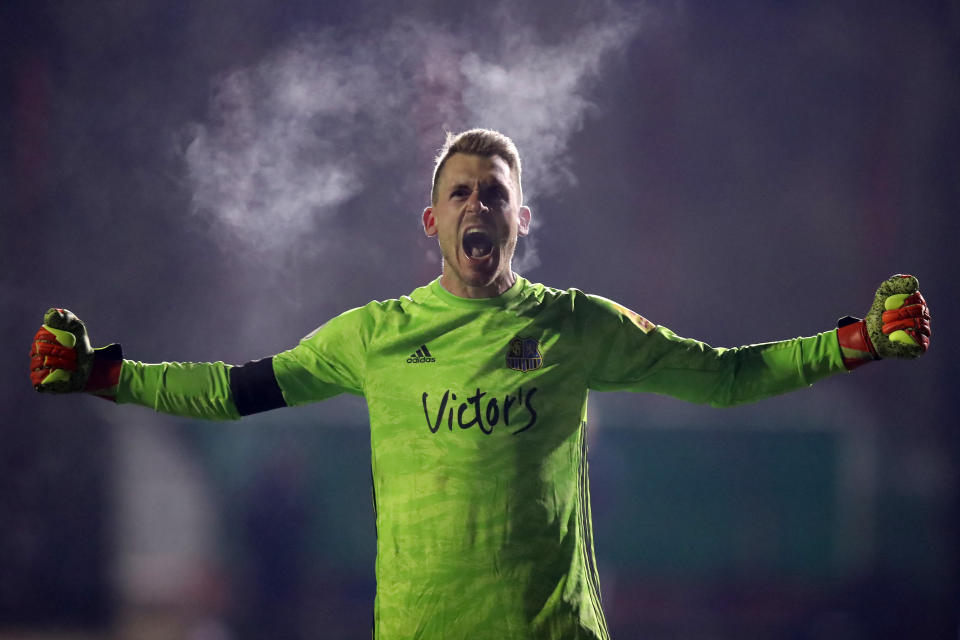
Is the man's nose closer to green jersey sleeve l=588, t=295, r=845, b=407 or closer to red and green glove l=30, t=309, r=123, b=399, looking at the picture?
green jersey sleeve l=588, t=295, r=845, b=407

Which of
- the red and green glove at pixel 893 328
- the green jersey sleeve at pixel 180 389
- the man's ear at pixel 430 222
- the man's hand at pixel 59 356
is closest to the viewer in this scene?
the red and green glove at pixel 893 328

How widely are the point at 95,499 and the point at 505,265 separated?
306 centimetres

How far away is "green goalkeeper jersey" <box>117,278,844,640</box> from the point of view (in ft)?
6.34

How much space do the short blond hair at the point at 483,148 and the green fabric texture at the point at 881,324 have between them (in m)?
0.91

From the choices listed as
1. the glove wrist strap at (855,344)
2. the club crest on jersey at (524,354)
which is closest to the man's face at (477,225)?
the club crest on jersey at (524,354)

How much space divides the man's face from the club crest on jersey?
17 cm

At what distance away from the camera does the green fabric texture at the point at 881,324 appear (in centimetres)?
190

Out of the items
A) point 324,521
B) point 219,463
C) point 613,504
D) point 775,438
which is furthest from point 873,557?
point 219,463

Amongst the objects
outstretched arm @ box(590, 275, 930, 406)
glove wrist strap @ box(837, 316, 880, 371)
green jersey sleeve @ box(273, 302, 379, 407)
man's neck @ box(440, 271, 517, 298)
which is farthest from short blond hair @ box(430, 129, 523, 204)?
glove wrist strap @ box(837, 316, 880, 371)

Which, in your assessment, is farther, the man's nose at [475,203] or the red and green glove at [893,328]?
the man's nose at [475,203]

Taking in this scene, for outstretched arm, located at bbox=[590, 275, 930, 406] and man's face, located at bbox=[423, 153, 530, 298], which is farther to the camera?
man's face, located at bbox=[423, 153, 530, 298]

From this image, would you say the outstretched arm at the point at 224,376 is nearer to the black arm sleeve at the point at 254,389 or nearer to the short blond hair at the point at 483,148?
the black arm sleeve at the point at 254,389

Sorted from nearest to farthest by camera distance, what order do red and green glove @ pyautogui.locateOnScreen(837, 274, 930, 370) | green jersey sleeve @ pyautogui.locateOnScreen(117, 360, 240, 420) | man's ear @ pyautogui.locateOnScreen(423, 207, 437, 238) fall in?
1. red and green glove @ pyautogui.locateOnScreen(837, 274, 930, 370)
2. green jersey sleeve @ pyautogui.locateOnScreen(117, 360, 240, 420)
3. man's ear @ pyautogui.locateOnScreen(423, 207, 437, 238)

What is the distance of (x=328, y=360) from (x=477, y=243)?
0.49 meters
